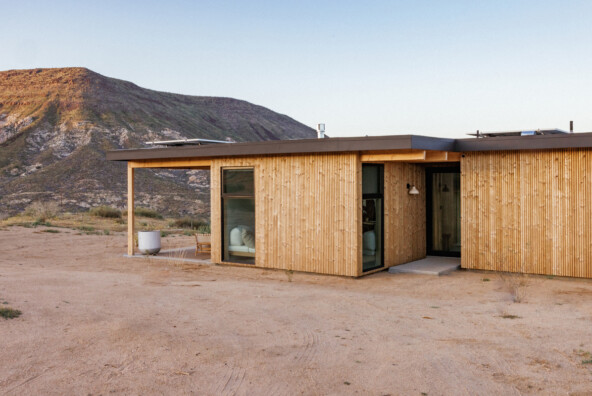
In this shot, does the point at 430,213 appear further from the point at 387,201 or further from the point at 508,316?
the point at 508,316

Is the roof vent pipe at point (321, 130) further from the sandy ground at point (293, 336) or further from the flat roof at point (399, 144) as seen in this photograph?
the sandy ground at point (293, 336)

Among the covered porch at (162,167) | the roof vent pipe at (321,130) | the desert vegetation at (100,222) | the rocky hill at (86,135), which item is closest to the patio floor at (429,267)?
the roof vent pipe at (321,130)

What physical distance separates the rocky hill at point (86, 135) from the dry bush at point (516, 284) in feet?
96.5

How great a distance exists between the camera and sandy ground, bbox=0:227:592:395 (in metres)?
4.99

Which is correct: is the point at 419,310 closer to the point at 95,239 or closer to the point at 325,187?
the point at 325,187

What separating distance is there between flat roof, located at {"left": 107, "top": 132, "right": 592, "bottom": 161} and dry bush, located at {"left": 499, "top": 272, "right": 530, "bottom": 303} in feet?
8.09

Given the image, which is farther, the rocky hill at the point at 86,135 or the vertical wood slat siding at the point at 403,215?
the rocky hill at the point at 86,135

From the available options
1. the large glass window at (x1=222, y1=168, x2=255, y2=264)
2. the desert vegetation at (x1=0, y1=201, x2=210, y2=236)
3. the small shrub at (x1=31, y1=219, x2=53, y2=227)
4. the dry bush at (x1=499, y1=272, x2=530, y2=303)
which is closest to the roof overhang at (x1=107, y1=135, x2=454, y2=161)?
the large glass window at (x1=222, y1=168, x2=255, y2=264)

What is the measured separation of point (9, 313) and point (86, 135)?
151 ft

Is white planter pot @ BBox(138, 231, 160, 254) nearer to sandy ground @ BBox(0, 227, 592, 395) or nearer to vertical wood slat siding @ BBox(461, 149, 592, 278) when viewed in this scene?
sandy ground @ BBox(0, 227, 592, 395)

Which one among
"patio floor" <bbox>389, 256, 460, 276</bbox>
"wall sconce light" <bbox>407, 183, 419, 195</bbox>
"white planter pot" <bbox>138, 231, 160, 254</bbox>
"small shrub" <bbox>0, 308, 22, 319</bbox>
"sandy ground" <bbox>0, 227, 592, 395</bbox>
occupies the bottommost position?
"sandy ground" <bbox>0, 227, 592, 395</bbox>

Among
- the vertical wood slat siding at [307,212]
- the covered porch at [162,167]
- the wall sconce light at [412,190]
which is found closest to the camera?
the vertical wood slat siding at [307,212]

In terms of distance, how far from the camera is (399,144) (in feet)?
32.9

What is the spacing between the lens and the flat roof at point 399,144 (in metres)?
10.1
